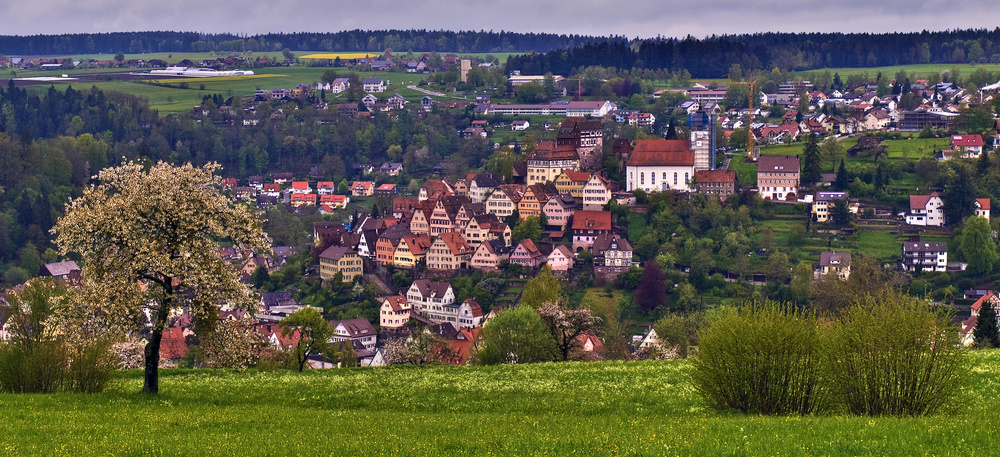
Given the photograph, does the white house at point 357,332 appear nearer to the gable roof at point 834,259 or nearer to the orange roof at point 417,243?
the orange roof at point 417,243

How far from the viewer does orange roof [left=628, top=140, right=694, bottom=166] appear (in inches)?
3959

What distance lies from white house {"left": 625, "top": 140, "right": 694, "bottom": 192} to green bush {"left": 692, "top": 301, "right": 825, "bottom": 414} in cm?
7721

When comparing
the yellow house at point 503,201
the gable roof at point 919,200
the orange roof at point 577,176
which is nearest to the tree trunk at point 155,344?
the yellow house at point 503,201

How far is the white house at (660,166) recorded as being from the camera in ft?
330

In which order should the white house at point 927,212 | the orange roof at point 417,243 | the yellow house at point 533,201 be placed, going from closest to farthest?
the white house at point 927,212 < the orange roof at point 417,243 < the yellow house at point 533,201

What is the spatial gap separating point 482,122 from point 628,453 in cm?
15326

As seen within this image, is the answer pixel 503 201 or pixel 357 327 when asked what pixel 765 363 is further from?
pixel 503 201

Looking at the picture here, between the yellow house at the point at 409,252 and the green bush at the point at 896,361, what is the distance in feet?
242

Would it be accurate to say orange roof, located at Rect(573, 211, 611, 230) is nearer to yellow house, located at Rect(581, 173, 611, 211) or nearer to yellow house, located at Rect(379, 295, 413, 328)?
yellow house, located at Rect(581, 173, 611, 211)

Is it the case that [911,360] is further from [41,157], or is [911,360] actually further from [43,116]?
[43,116]

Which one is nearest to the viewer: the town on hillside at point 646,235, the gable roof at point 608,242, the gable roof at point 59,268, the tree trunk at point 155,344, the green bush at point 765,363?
the green bush at point 765,363

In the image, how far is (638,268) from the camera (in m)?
86.9

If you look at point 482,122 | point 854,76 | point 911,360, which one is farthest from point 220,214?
point 854,76

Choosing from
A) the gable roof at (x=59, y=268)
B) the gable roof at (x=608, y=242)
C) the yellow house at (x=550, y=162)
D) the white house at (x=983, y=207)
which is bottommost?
the gable roof at (x=59, y=268)
